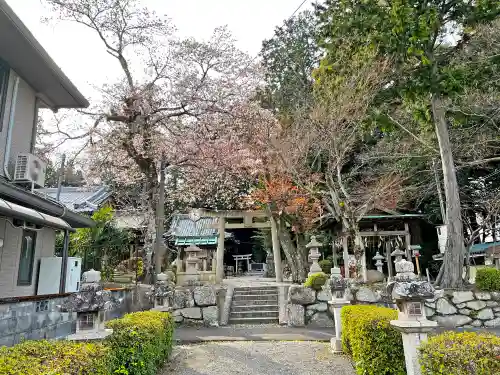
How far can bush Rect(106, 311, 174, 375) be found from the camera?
4.07 m

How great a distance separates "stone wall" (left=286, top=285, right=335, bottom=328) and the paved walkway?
591 millimetres

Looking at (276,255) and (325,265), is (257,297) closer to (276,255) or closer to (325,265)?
(276,255)

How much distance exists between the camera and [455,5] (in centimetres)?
927

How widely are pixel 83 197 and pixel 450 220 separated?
49.2 feet

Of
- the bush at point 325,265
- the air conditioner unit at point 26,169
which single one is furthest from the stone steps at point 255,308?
the bush at point 325,265

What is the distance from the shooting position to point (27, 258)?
7.90 m

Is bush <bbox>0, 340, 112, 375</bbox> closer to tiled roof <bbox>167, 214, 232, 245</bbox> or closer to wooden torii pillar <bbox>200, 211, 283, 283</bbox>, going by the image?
wooden torii pillar <bbox>200, 211, 283, 283</bbox>

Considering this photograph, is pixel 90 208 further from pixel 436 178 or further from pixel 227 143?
pixel 436 178

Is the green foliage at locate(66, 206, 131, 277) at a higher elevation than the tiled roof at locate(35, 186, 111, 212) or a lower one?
lower

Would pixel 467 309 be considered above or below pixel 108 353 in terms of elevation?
below

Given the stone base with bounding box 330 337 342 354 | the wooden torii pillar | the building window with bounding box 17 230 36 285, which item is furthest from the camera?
the wooden torii pillar

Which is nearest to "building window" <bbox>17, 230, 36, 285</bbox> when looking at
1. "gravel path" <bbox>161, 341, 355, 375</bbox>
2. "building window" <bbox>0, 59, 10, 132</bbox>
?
"building window" <bbox>0, 59, 10, 132</bbox>

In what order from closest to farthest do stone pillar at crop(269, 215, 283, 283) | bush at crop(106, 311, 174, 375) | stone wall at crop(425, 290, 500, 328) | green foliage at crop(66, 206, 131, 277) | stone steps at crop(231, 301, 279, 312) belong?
1. bush at crop(106, 311, 174, 375)
2. stone wall at crop(425, 290, 500, 328)
3. stone steps at crop(231, 301, 279, 312)
4. green foliage at crop(66, 206, 131, 277)
5. stone pillar at crop(269, 215, 283, 283)

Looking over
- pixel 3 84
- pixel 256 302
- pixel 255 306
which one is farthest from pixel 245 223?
pixel 3 84
